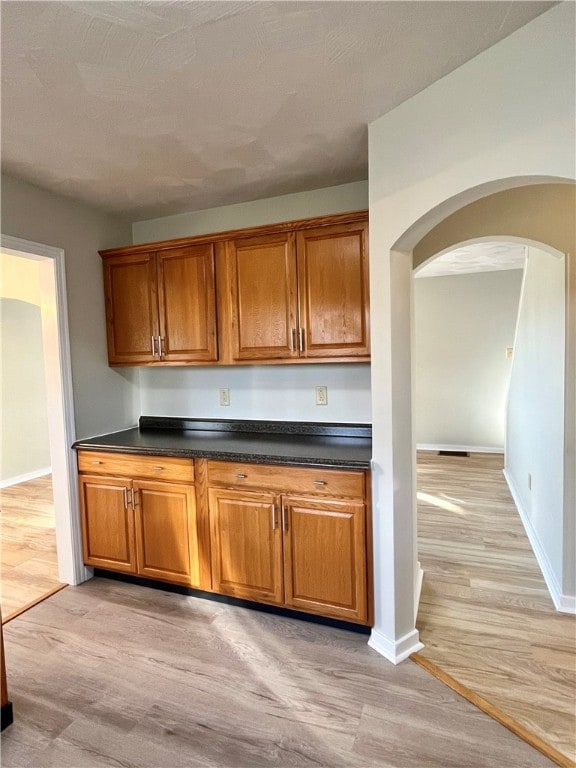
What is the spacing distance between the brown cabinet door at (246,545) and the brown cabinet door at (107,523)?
623mm

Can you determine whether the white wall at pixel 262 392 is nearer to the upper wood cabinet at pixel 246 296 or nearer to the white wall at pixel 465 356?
the upper wood cabinet at pixel 246 296

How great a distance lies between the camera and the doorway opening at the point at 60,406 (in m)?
2.64

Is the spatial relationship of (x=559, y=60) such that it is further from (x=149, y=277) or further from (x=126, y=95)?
(x=149, y=277)

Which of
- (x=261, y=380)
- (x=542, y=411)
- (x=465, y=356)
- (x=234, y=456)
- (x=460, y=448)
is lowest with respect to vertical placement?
(x=460, y=448)

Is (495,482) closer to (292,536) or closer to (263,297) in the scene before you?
(292,536)

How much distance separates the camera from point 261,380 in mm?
2891

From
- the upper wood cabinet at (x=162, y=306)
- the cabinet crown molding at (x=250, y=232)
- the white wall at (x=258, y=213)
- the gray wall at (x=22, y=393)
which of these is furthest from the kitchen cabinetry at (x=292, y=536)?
the gray wall at (x=22, y=393)

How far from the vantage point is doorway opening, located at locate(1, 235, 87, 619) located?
264 centimetres

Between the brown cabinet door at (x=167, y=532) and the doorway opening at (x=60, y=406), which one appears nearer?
the brown cabinet door at (x=167, y=532)

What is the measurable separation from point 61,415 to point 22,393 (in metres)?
3.12

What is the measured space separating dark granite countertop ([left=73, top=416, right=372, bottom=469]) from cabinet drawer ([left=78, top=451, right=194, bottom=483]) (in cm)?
4

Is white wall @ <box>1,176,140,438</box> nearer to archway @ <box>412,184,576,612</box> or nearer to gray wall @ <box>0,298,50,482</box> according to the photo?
archway @ <box>412,184,576,612</box>

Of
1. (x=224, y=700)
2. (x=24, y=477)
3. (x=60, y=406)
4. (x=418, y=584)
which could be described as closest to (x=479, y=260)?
(x=418, y=584)

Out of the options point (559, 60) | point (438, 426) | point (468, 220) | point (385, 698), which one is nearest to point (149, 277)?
point (468, 220)
